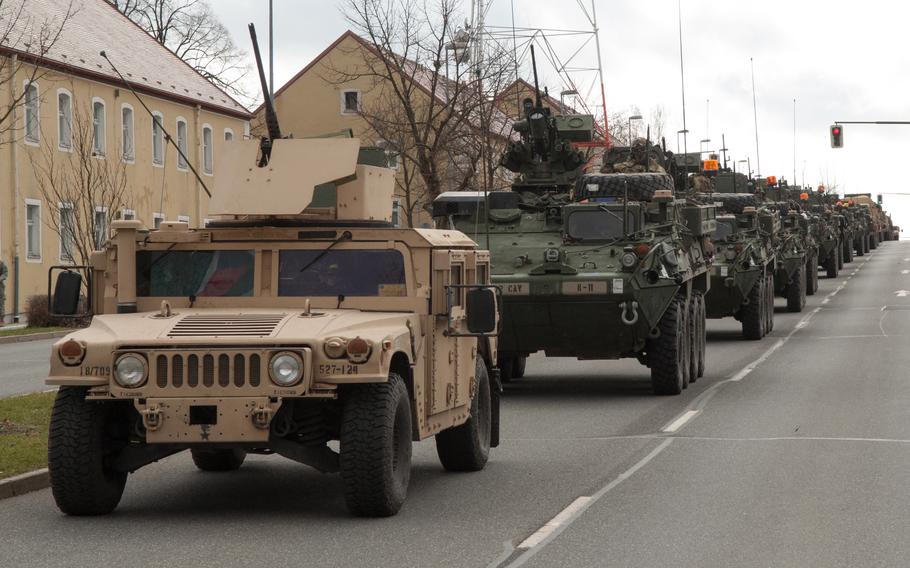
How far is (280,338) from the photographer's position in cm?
895

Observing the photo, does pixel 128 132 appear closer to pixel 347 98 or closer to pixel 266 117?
pixel 347 98

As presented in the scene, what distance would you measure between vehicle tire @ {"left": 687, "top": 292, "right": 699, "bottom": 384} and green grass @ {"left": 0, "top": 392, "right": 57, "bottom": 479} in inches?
274

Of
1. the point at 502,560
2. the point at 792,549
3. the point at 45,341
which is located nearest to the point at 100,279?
the point at 502,560

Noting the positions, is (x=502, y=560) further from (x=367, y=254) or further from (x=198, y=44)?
(x=198, y=44)

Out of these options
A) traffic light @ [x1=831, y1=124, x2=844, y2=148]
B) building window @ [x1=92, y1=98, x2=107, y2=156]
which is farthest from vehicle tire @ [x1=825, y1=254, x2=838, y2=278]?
building window @ [x1=92, y1=98, x2=107, y2=156]

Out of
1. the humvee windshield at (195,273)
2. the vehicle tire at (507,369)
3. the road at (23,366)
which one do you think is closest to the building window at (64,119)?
the road at (23,366)

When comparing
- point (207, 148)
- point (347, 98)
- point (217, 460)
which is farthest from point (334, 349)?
point (347, 98)

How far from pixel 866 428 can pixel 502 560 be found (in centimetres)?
679

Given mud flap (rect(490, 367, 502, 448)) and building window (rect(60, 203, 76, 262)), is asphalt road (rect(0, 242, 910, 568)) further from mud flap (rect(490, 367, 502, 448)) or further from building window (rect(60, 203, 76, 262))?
building window (rect(60, 203, 76, 262))

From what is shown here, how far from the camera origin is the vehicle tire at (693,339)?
19234 mm

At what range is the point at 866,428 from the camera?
1410 cm

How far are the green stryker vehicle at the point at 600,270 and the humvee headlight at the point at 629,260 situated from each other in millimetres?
10

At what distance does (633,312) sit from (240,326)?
8620mm

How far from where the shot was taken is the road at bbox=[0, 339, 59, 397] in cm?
1966
